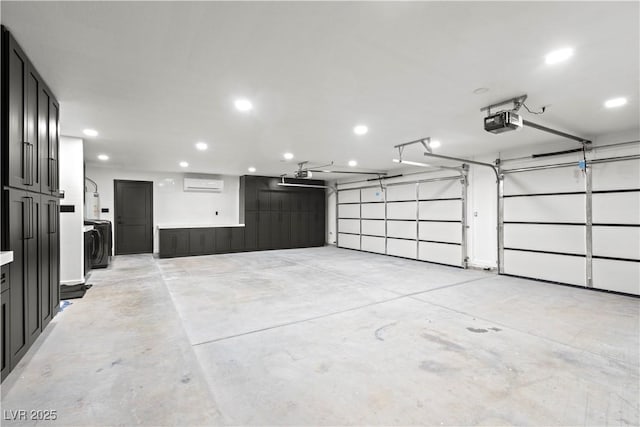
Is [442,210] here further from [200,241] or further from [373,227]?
[200,241]

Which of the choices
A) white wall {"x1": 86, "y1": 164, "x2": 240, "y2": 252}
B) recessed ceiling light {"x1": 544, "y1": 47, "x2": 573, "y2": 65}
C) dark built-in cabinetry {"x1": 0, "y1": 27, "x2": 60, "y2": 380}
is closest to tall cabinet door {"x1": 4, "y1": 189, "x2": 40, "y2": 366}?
dark built-in cabinetry {"x1": 0, "y1": 27, "x2": 60, "y2": 380}

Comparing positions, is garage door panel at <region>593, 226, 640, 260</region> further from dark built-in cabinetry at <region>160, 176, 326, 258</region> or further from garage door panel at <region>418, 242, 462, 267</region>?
dark built-in cabinetry at <region>160, 176, 326, 258</region>

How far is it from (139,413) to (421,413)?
1709 millimetres

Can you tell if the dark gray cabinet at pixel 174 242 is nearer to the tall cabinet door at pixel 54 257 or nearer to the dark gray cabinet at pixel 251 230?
the dark gray cabinet at pixel 251 230

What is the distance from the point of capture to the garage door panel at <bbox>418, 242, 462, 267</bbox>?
698cm

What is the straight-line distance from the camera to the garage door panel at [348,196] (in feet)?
33.3

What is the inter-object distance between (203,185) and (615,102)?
9.38 meters

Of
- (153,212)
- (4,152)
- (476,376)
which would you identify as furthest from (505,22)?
(153,212)

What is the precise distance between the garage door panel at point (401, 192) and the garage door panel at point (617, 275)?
4.04 metres

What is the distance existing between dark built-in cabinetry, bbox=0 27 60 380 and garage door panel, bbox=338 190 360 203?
8.08m

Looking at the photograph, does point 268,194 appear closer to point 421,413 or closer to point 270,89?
point 270,89

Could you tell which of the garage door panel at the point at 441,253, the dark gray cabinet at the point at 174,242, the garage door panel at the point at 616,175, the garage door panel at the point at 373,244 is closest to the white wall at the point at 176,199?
the dark gray cabinet at the point at 174,242

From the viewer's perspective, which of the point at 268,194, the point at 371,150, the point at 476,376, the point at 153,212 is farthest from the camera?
the point at 268,194

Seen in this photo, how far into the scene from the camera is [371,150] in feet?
19.5
